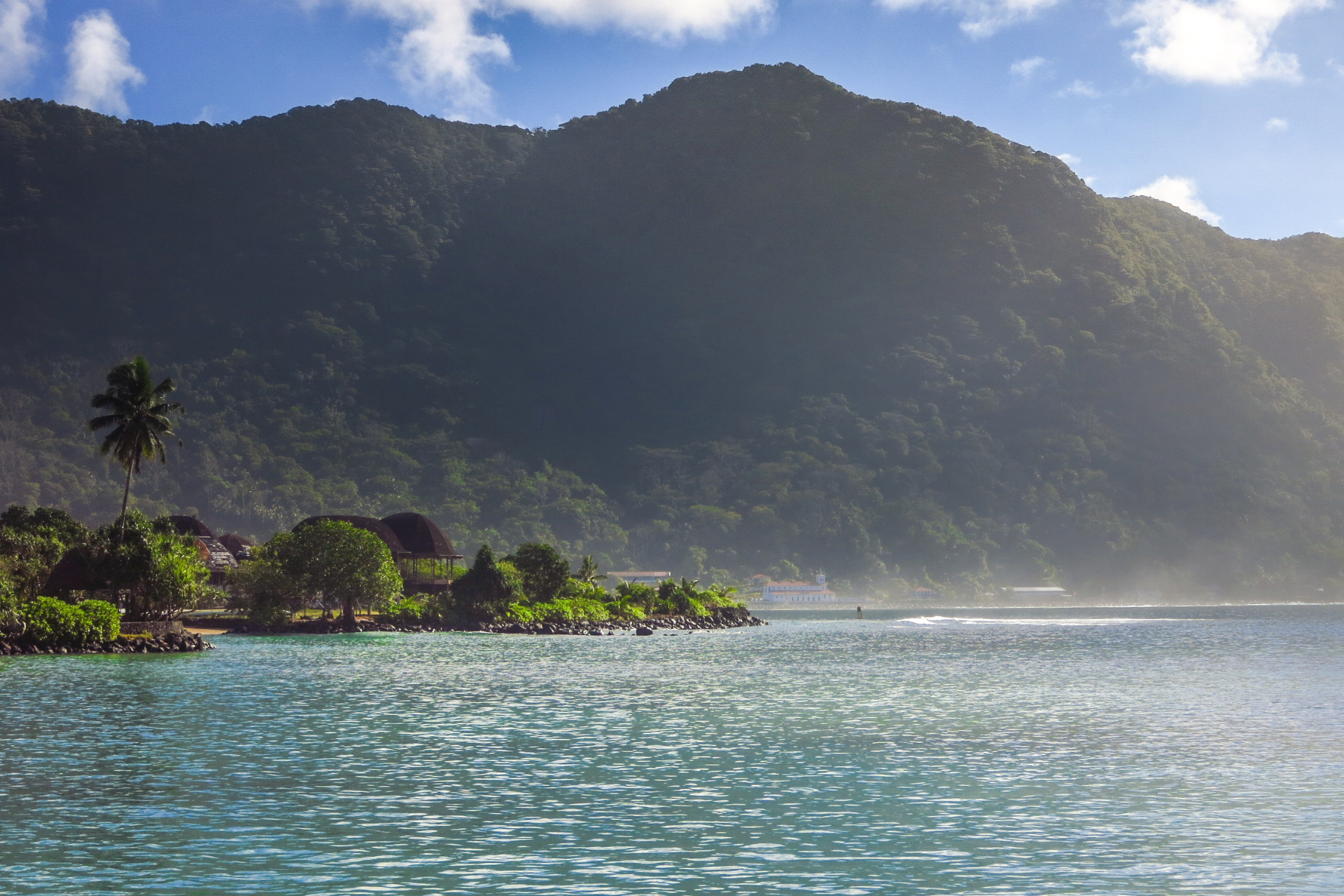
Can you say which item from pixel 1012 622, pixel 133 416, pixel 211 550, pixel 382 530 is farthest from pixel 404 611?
pixel 1012 622

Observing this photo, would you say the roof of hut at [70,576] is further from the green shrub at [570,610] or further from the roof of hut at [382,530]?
the green shrub at [570,610]

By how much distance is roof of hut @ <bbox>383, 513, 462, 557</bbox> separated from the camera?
132250 mm

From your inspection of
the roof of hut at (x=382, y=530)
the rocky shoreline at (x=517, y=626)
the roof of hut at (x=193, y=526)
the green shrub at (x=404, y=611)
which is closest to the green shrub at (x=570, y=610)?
the rocky shoreline at (x=517, y=626)

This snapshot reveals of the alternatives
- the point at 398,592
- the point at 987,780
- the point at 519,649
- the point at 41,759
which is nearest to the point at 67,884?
the point at 41,759

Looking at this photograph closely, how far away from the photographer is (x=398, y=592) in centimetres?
10594

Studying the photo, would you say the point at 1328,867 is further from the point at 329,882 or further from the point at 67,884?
the point at 67,884

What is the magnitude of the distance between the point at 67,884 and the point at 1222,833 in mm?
19604

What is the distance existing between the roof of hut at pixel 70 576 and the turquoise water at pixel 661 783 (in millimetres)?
19065

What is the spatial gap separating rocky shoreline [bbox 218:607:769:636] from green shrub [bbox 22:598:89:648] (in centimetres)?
2920

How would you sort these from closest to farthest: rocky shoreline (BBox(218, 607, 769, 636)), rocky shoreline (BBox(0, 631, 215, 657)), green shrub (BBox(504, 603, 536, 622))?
rocky shoreline (BBox(0, 631, 215, 657))
rocky shoreline (BBox(218, 607, 769, 636))
green shrub (BBox(504, 603, 536, 622))

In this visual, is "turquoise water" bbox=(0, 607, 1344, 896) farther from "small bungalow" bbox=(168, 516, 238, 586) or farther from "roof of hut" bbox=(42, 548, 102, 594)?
"small bungalow" bbox=(168, 516, 238, 586)

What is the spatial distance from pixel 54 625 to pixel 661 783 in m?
51.5

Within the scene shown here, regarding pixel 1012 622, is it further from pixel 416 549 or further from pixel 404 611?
pixel 404 611

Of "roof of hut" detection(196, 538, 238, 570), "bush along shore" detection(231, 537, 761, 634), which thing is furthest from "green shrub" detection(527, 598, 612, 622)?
"roof of hut" detection(196, 538, 238, 570)
